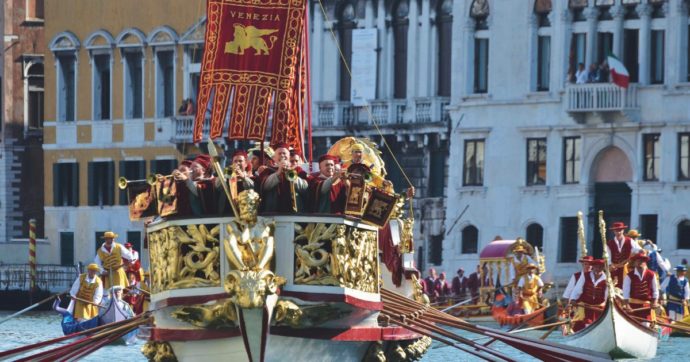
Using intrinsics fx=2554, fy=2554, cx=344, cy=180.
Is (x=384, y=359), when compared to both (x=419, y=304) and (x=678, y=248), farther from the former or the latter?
(x=678, y=248)

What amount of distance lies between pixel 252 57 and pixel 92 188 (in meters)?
42.9

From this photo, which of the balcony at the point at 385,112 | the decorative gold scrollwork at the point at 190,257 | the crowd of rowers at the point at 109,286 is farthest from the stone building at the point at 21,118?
the decorative gold scrollwork at the point at 190,257

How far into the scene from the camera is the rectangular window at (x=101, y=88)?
227 ft

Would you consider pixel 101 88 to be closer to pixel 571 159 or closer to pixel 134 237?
pixel 134 237

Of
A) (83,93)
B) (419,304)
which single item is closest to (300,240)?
(419,304)

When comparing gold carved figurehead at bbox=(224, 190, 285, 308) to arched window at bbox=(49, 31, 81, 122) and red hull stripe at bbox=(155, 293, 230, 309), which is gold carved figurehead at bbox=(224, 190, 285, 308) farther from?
arched window at bbox=(49, 31, 81, 122)

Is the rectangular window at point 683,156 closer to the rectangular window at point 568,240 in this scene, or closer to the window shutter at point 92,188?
the rectangular window at point 568,240

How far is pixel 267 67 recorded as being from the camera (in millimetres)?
27109

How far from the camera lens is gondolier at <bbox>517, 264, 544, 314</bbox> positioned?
46906mm

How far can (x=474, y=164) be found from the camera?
60375 millimetres

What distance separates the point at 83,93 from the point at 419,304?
4139 centimetres

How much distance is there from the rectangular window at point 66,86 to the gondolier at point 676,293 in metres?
28.0

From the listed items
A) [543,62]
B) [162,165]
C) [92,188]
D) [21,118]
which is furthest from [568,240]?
[21,118]

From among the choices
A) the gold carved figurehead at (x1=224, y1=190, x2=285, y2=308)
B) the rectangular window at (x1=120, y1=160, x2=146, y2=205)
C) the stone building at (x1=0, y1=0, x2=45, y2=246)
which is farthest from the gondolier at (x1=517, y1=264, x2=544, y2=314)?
the stone building at (x1=0, y1=0, x2=45, y2=246)
